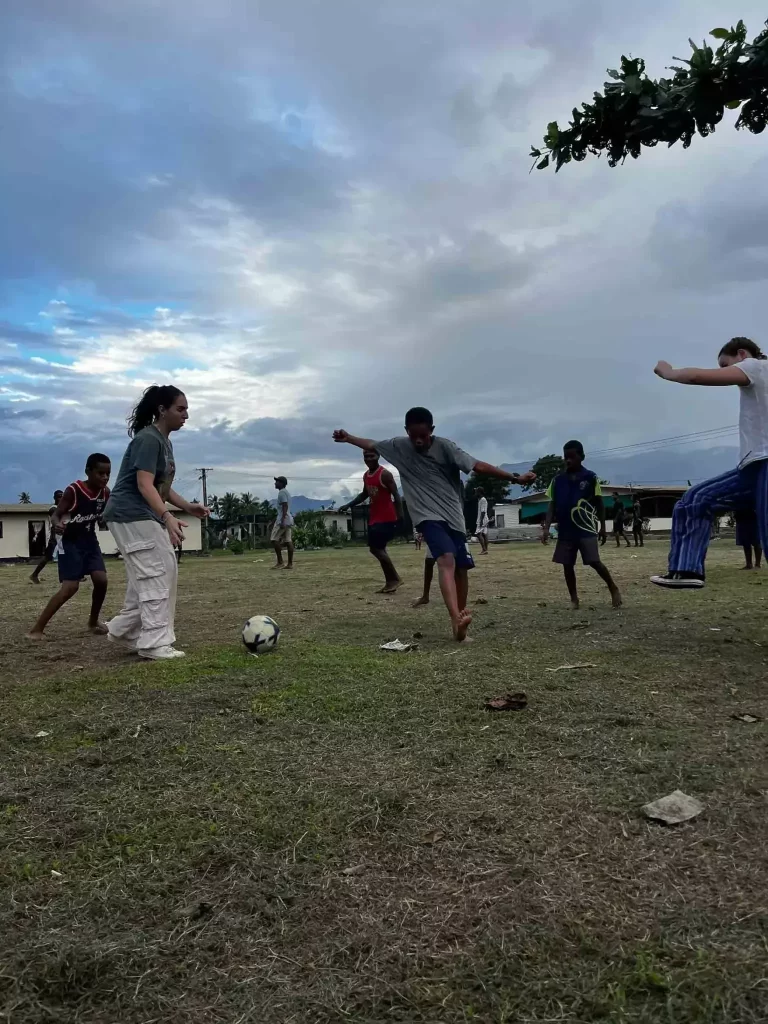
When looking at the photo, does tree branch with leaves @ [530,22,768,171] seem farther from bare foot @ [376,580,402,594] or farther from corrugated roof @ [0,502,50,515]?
corrugated roof @ [0,502,50,515]

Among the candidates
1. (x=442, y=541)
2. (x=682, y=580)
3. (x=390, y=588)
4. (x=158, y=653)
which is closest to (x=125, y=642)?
(x=158, y=653)

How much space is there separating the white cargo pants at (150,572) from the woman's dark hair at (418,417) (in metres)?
2.24

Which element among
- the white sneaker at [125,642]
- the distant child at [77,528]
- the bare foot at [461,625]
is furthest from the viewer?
the distant child at [77,528]

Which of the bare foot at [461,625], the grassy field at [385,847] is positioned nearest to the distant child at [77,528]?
the grassy field at [385,847]

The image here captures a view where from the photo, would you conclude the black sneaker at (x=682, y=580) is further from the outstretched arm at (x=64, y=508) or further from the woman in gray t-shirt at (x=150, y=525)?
the outstretched arm at (x=64, y=508)

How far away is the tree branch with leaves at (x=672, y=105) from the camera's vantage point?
5.38 metres

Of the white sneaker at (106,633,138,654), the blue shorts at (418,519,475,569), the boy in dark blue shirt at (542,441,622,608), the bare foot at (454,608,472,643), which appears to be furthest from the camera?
the boy in dark blue shirt at (542,441,622,608)

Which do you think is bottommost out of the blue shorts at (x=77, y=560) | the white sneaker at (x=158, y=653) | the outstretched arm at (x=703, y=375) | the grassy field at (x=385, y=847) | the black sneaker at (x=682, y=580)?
the grassy field at (x=385, y=847)

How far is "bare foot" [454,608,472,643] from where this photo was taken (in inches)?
248

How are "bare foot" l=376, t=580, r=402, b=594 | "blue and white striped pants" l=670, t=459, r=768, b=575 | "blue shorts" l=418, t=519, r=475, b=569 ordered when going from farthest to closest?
"bare foot" l=376, t=580, r=402, b=594 < "blue shorts" l=418, t=519, r=475, b=569 < "blue and white striped pants" l=670, t=459, r=768, b=575

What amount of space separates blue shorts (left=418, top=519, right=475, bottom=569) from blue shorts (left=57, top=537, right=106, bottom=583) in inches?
137

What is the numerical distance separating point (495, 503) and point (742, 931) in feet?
233

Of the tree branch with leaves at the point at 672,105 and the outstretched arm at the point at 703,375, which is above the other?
the tree branch with leaves at the point at 672,105

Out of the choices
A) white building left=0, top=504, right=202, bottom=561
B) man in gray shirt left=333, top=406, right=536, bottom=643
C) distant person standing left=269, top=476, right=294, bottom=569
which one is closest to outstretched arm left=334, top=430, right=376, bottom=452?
man in gray shirt left=333, top=406, right=536, bottom=643
